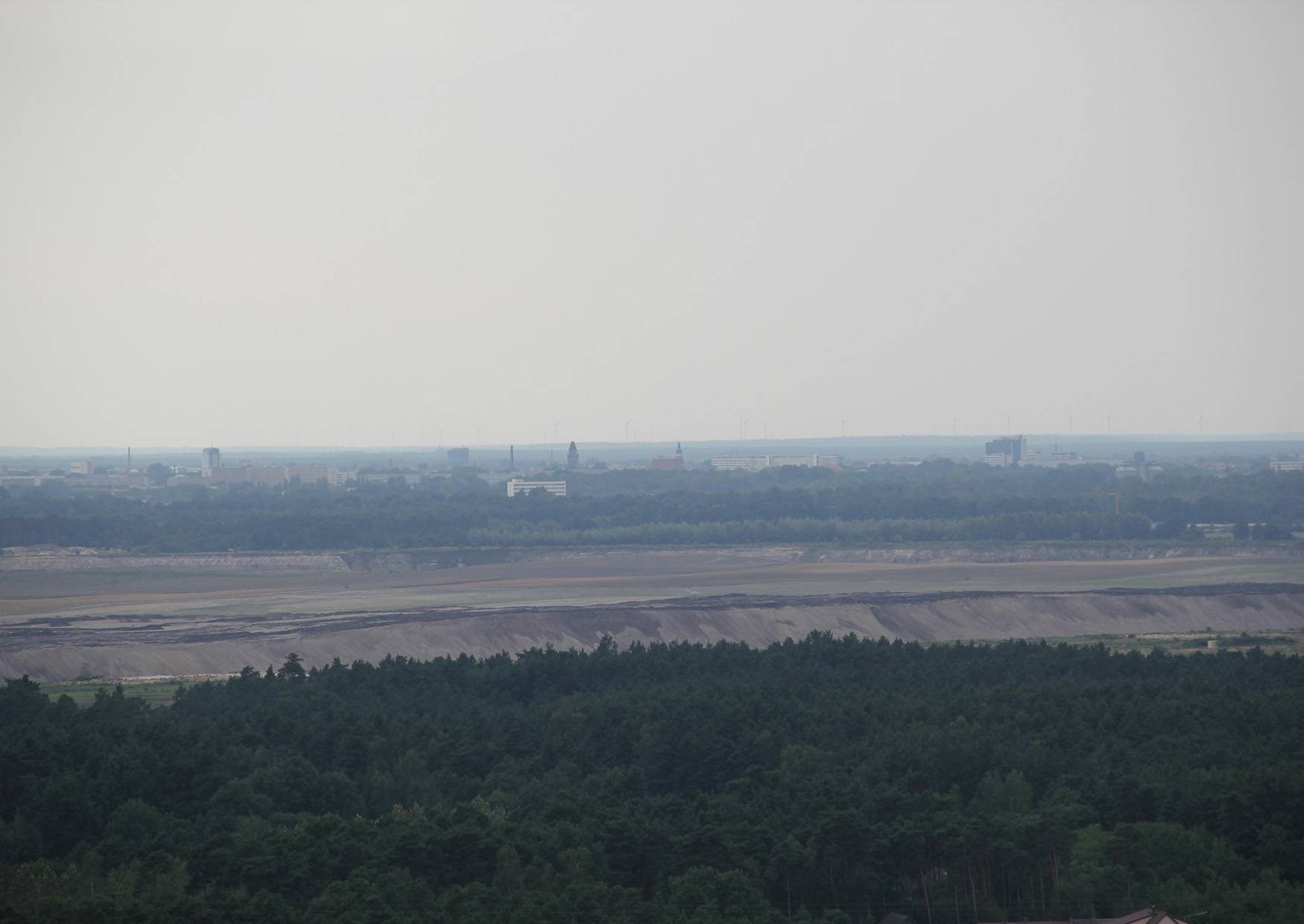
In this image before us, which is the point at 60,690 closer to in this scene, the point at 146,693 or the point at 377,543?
the point at 146,693

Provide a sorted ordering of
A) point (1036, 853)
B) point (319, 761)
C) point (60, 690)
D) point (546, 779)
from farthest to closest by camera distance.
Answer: point (60, 690) < point (319, 761) < point (546, 779) < point (1036, 853)

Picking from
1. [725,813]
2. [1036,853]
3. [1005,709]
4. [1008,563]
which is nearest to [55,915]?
[725,813]

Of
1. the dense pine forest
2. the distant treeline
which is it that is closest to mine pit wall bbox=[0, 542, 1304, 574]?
the distant treeline

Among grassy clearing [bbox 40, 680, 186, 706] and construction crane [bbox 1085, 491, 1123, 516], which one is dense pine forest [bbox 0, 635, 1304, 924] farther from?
construction crane [bbox 1085, 491, 1123, 516]

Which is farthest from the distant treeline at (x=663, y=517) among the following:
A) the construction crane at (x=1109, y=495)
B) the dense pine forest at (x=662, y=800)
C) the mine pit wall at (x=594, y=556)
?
the dense pine forest at (x=662, y=800)

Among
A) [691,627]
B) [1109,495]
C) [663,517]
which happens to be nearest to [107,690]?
[691,627]

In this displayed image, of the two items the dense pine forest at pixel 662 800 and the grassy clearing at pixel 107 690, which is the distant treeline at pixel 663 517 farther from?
the dense pine forest at pixel 662 800
